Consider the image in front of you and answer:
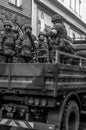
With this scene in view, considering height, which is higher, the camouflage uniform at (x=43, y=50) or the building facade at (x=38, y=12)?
the building facade at (x=38, y=12)

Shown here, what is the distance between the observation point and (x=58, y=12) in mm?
19594

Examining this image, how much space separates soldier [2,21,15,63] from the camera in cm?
725

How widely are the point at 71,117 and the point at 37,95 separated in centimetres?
117

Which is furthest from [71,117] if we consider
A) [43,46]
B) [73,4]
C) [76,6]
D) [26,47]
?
[76,6]

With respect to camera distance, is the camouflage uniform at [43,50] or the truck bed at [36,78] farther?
the camouflage uniform at [43,50]

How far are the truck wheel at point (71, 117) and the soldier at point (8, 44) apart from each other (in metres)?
2.24

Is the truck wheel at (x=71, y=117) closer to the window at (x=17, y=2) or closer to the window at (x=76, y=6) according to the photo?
the window at (x=17, y=2)

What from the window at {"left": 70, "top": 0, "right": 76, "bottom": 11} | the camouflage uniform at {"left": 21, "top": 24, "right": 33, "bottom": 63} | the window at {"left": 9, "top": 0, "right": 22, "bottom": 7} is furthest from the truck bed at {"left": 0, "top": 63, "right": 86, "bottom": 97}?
the window at {"left": 70, "top": 0, "right": 76, "bottom": 11}

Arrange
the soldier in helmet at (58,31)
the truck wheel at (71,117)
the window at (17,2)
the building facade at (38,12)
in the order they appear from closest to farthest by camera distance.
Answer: the truck wheel at (71,117) → the soldier in helmet at (58,31) → the building facade at (38,12) → the window at (17,2)

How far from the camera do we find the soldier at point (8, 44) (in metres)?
7.25

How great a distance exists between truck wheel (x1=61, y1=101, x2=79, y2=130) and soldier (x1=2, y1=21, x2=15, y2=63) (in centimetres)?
224

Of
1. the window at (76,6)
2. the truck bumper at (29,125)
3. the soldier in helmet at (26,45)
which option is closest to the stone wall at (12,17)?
the soldier in helmet at (26,45)

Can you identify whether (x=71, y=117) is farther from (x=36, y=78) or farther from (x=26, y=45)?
(x=26, y=45)

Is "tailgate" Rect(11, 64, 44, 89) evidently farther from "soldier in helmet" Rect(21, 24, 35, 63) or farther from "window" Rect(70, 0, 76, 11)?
"window" Rect(70, 0, 76, 11)
